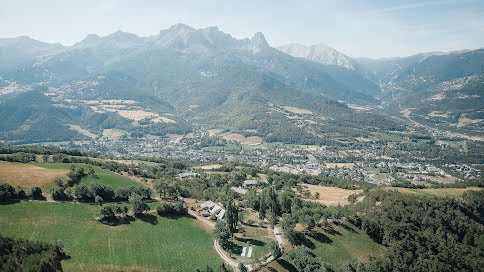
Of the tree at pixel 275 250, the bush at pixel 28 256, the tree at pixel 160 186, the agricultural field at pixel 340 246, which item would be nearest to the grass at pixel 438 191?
the agricultural field at pixel 340 246

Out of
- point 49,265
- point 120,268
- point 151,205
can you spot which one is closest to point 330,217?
point 151,205

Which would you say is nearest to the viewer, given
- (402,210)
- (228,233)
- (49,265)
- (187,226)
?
(49,265)

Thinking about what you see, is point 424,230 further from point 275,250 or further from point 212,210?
point 212,210

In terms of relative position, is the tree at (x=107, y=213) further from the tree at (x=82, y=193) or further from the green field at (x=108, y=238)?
the tree at (x=82, y=193)

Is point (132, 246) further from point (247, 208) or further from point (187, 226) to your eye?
point (247, 208)

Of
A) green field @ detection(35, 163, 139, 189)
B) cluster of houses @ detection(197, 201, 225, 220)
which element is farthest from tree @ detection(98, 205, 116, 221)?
green field @ detection(35, 163, 139, 189)

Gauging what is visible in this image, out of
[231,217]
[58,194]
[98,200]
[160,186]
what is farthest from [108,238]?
[160,186]
